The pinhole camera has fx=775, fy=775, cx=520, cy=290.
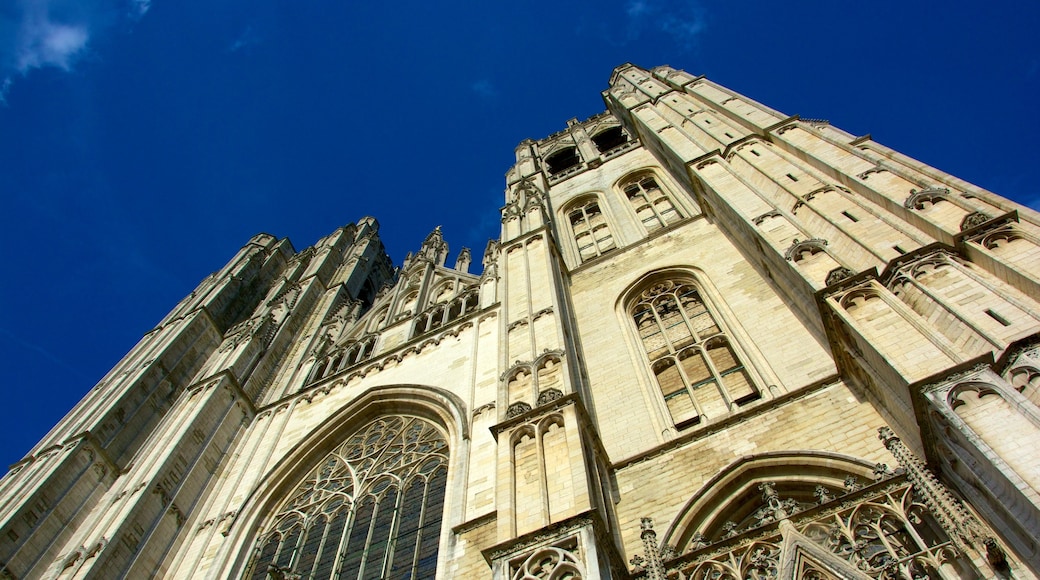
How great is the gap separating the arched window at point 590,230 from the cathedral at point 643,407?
0.10m

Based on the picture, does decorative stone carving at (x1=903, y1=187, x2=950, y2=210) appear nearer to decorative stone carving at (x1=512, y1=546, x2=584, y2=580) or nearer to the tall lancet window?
decorative stone carving at (x1=512, y1=546, x2=584, y2=580)

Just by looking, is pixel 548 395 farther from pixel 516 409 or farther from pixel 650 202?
pixel 650 202

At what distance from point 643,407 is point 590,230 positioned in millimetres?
8763

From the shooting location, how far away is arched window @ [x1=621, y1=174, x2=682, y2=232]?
686 inches

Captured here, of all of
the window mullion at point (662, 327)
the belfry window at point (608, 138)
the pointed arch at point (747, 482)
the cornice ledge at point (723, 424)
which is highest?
the belfry window at point (608, 138)

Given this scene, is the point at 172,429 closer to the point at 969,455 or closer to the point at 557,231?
the point at 557,231

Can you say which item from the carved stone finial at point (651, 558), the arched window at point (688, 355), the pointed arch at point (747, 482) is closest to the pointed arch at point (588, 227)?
the arched window at point (688, 355)

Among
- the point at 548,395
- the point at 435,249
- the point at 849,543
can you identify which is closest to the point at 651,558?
the point at 849,543

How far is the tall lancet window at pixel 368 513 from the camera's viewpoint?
10.4 meters

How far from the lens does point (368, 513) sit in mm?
Result: 11641

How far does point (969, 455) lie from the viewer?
5914 millimetres

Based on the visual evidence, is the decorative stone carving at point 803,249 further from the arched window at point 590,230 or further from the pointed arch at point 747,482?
the arched window at point 590,230

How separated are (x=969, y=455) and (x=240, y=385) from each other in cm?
1394

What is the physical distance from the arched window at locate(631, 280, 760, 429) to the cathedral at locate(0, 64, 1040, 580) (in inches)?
1.9
